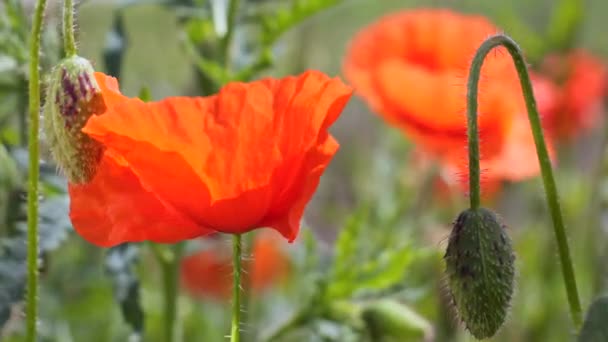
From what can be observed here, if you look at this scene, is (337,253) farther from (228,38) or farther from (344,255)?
(228,38)

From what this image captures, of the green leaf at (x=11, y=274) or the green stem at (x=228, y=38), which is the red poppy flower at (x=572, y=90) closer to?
the green stem at (x=228, y=38)

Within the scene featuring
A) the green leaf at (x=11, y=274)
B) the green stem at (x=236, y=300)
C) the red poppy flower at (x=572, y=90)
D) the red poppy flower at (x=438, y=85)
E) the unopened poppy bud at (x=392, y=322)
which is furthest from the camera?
the red poppy flower at (x=572, y=90)

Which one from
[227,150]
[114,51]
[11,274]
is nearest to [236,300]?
[227,150]

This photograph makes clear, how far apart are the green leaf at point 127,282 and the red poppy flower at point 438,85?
592 mm

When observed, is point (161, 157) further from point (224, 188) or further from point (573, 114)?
point (573, 114)

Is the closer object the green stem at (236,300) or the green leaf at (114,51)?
the green stem at (236,300)

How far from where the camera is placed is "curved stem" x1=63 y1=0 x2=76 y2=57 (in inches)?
44.9

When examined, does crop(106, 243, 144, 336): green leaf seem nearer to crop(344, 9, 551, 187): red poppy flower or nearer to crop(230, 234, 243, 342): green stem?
crop(230, 234, 243, 342): green stem

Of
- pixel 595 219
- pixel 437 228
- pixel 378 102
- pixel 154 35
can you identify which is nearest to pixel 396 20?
pixel 378 102

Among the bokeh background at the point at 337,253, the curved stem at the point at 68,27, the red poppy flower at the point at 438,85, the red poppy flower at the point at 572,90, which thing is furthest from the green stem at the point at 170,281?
the red poppy flower at the point at 572,90

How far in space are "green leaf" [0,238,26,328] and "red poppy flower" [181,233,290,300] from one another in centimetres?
95

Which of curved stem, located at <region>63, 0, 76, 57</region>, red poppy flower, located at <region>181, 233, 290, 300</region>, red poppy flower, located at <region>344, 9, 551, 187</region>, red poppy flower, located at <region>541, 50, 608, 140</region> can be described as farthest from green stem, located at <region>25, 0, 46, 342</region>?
red poppy flower, located at <region>541, 50, 608, 140</region>

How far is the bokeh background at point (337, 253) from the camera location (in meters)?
1.72

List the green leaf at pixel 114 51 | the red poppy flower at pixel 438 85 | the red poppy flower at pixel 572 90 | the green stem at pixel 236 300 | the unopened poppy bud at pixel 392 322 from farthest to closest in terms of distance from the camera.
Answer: the red poppy flower at pixel 572 90 → the red poppy flower at pixel 438 85 → the unopened poppy bud at pixel 392 322 → the green leaf at pixel 114 51 → the green stem at pixel 236 300
